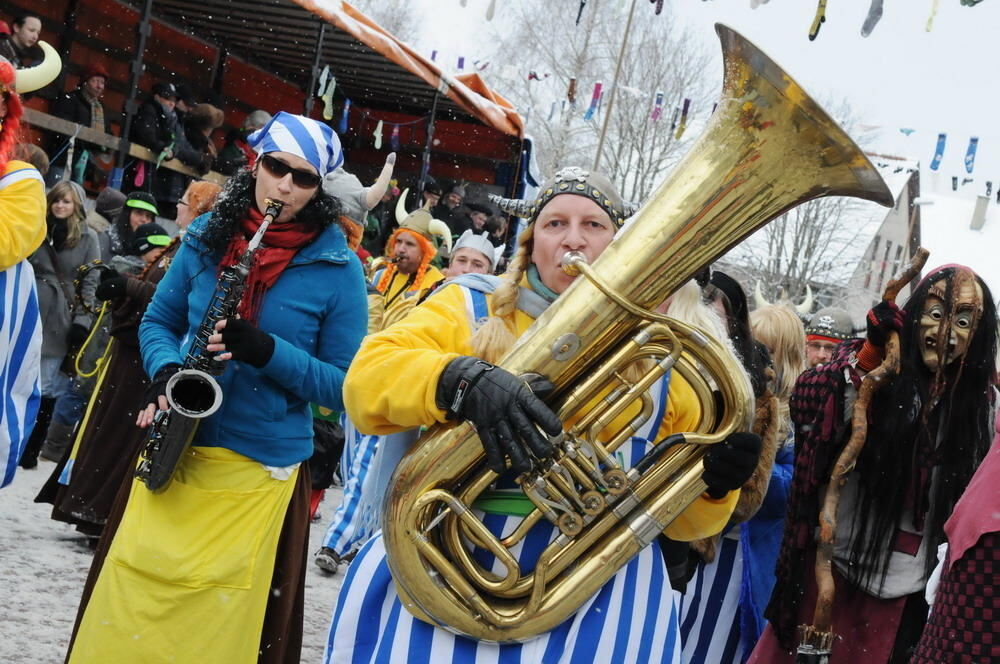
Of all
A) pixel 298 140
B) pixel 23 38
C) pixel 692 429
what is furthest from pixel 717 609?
pixel 23 38

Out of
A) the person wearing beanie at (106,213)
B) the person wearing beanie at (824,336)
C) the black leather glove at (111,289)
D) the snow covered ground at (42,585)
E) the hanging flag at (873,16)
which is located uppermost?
the hanging flag at (873,16)

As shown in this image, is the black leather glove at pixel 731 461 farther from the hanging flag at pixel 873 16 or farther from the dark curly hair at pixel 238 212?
the hanging flag at pixel 873 16

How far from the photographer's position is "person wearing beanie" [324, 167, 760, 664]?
2.23 m

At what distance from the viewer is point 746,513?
12.5 feet

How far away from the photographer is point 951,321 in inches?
136

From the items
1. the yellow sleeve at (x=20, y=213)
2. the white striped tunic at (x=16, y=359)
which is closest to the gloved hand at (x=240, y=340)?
the yellow sleeve at (x=20, y=213)

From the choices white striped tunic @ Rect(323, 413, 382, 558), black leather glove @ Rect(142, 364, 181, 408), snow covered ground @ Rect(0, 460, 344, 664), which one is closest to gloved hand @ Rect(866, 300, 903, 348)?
black leather glove @ Rect(142, 364, 181, 408)

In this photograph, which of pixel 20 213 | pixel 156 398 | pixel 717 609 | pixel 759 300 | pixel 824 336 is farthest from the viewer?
pixel 759 300

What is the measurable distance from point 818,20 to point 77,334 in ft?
17.1

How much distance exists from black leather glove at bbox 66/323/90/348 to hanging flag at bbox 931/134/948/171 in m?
13.4

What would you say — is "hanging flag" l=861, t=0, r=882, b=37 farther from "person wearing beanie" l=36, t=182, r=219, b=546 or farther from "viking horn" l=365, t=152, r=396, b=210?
"person wearing beanie" l=36, t=182, r=219, b=546

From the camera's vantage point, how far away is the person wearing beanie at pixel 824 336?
→ 5934 mm

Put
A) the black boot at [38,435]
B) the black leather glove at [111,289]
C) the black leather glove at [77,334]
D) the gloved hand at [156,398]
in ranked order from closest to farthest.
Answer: the gloved hand at [156,398], the black leather glove at [111,289], the black boot at [38,435], the black leather glove at [77,334]

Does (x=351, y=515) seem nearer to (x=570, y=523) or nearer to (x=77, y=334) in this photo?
(x=77, y=334)
